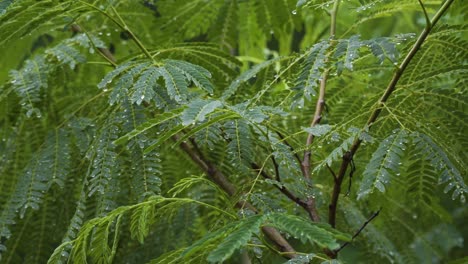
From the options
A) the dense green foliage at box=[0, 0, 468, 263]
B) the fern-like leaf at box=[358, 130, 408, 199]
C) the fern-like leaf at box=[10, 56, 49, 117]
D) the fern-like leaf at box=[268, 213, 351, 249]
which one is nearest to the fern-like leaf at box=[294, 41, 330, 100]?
the dense green foliage at box=[0, 0, 468, 263]

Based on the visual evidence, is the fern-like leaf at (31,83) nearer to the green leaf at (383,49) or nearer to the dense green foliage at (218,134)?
the dense green foliage at (218,134)

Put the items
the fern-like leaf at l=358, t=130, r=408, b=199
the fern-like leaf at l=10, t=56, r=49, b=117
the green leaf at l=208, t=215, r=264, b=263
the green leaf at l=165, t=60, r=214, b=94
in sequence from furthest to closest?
the fern-like leaf at l=10, t=56, r=49, b=117
the green leaf at l=165, t=60, r=214, b=94
the fern-like leaf at l=358, t=130, r=408, b=199
the green leaf at l=208, t=215, r=264, b=263

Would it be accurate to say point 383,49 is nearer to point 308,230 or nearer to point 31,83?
point 308,230

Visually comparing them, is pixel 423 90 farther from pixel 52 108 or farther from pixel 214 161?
pixel 52 108

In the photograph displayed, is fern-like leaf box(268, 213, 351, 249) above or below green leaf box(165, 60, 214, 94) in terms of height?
below

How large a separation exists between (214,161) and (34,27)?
1.88ft

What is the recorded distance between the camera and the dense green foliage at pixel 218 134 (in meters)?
1.40

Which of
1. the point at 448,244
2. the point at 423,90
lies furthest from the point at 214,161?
the point at 448,244

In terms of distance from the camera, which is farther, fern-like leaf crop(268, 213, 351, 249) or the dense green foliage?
the dense green foliage

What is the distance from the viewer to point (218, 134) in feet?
5.20

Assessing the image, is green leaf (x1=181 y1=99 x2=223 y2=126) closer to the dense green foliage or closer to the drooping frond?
the dense green foliage

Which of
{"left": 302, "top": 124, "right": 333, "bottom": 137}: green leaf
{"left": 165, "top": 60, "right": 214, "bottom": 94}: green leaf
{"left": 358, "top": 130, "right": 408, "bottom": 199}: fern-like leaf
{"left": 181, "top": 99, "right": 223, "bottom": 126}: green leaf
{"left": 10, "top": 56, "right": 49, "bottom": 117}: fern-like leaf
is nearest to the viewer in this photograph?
{"left": 181, "top": 99, "right": 223, "bottom": 126}: green leaf

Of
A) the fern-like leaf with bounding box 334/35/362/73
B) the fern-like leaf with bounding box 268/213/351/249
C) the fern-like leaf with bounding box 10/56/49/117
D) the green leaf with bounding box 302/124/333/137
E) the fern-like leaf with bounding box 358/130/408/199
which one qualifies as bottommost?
the fern-like leaf with bounding box 358/130/408/199

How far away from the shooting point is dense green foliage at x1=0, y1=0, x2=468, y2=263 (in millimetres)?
1404
